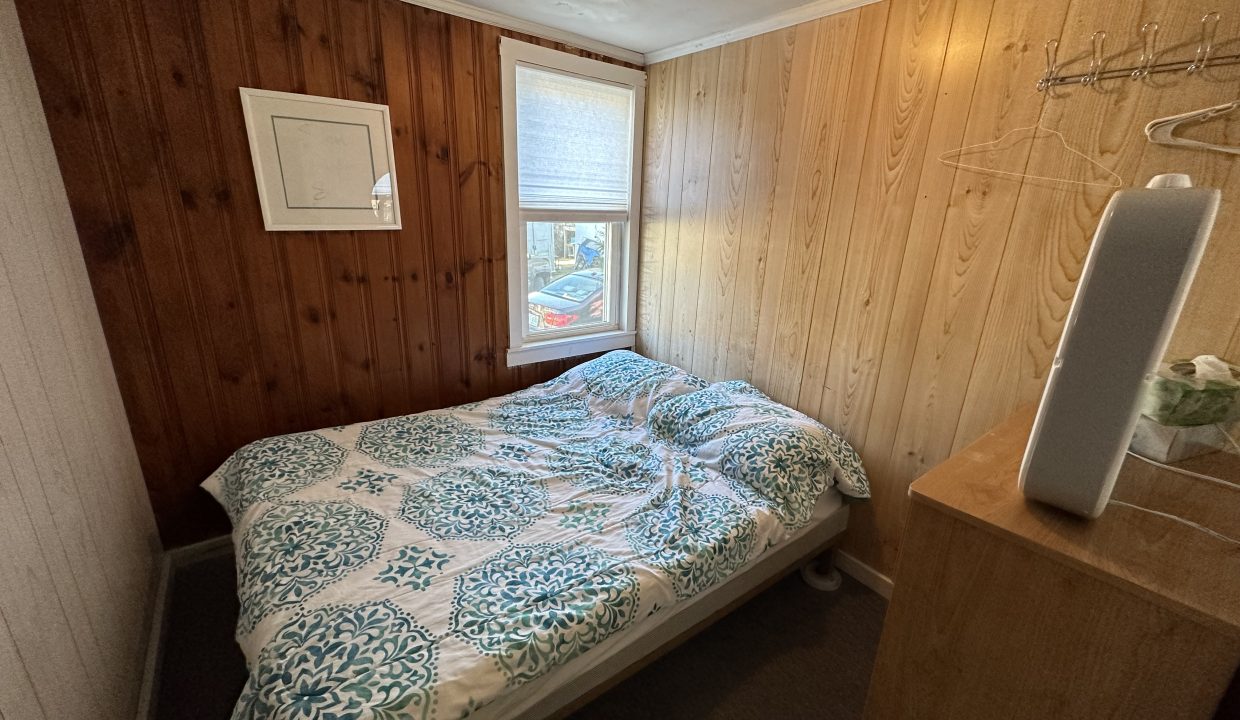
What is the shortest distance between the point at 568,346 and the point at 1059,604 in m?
2.28

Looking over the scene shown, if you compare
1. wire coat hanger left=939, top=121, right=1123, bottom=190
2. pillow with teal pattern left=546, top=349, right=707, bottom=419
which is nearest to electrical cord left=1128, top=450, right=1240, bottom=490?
wire coat hanger left=939, top=121, right=1123, bottom=190

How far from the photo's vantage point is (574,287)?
9.20 ft

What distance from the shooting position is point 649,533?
1.48m

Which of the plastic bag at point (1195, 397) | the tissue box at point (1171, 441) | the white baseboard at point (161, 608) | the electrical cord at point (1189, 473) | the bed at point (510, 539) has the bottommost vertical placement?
the white baseboard at point (161, 608)

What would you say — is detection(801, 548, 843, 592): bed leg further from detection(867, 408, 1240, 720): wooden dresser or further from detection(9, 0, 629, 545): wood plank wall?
detection(9, 0, 629, 545): wood plank wall

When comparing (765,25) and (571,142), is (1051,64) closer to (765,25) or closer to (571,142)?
(765,25)

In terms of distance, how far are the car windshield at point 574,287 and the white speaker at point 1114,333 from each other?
2.24 m

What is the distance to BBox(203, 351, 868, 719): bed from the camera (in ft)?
3.43

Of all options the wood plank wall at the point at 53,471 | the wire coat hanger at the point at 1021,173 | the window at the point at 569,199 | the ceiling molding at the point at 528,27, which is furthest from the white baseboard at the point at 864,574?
the ceiling molding at the point at 528,27

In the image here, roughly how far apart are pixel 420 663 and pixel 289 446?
1.18m

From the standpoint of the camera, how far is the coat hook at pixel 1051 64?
136 cm

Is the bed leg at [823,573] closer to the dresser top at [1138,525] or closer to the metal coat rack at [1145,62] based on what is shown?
the dresser top at [1138,525]

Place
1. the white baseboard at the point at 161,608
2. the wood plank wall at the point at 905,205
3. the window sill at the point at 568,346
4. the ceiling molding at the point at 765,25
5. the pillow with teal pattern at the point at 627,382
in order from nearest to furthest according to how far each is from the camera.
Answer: the wood plank wall at the point at 905,205
the white baseboard at the point at 161,608
the ceiling molding at the point at 765,25
the pillow with teal pattern at the point at 627,382
the window sill at the point at 568,346

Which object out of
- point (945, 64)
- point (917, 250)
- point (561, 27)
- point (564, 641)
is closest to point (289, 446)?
point (564, 641)
